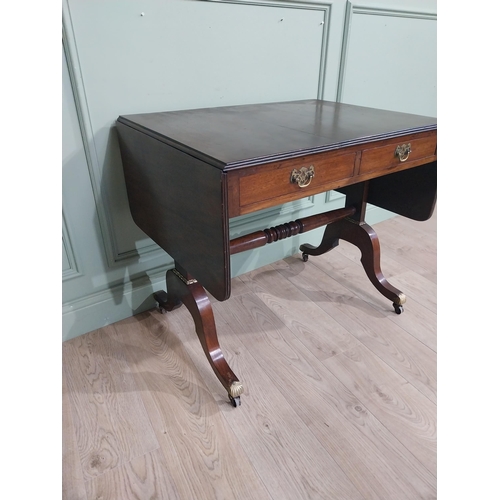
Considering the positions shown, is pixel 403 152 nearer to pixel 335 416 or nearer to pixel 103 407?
pixel 335 416

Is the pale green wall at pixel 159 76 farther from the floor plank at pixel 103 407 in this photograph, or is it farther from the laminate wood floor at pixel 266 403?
the laminate wood floor at pixel 266 403

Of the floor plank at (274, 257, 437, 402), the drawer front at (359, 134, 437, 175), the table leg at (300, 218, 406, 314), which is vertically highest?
the drawer front at (359, 134, 437, 175)

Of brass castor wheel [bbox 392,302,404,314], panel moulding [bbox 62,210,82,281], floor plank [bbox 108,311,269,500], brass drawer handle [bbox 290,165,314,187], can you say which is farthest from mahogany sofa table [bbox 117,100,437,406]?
brass castor wheel [bbox 392,302,404,314]

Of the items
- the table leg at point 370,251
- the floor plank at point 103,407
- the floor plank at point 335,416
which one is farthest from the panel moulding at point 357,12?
the floor plank at point 103,407

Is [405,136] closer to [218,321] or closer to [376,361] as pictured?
[376,361]

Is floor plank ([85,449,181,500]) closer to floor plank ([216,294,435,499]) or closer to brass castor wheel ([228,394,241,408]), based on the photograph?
brass castor wheel ([228,394,241,408])

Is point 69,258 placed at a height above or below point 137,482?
above

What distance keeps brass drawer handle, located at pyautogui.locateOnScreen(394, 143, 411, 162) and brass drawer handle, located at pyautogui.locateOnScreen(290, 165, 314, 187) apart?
0.34m

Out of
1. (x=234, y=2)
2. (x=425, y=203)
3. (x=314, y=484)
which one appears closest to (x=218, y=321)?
(x=314, y=484)

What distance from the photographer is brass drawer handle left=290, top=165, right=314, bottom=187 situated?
94 cm

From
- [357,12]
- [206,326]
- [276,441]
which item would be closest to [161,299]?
[206,326]

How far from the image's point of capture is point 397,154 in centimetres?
115

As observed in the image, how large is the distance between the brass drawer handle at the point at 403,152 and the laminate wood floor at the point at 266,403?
25.9 inches

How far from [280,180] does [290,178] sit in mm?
30
